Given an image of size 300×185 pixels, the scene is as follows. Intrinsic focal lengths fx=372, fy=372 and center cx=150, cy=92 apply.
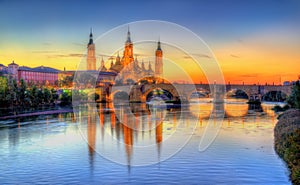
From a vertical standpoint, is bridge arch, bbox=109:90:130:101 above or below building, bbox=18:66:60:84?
below

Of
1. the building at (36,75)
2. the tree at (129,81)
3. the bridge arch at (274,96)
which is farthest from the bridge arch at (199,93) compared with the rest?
the building at (36,75)

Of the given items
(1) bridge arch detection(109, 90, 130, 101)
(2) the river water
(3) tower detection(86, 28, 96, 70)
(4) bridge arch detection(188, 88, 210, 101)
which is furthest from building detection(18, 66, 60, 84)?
(2) the river water

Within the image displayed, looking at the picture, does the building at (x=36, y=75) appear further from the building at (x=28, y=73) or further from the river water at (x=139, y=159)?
the river water at (x=139, y=159)

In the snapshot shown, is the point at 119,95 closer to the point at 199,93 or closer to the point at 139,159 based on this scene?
the point at 199,93

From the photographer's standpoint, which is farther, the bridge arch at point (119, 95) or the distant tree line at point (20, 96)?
the bridge arch at point (119, 95)

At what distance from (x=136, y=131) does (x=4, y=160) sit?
1507 cm

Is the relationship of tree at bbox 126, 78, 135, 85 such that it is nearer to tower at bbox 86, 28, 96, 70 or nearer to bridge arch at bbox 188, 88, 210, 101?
bridge arch at bbox 188, 88, 210, 101

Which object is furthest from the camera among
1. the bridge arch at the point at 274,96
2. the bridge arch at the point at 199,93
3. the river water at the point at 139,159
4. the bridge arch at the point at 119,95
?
the bridge arch at the point at 119,95

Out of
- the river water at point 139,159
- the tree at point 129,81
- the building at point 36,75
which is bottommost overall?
the river water at point 139,159

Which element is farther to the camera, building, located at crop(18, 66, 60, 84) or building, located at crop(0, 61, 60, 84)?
building, located at crop(18, 66, 60, 84)

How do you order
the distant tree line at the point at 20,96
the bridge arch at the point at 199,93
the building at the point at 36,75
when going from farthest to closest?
the building at the point at 36,75
the bridge arch at the point at 199,93
the distant tree line at the point at 20,96

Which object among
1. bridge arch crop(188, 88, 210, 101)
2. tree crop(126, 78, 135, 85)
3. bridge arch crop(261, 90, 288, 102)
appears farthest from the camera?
tree crop(126, 78, 135, 85)

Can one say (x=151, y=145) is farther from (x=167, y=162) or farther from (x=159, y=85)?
(x=159, y=85)

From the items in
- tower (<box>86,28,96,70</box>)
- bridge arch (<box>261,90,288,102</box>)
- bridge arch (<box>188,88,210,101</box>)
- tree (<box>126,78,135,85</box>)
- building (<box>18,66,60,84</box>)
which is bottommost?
bridge arch (<box>261,90,288,102</box>)
